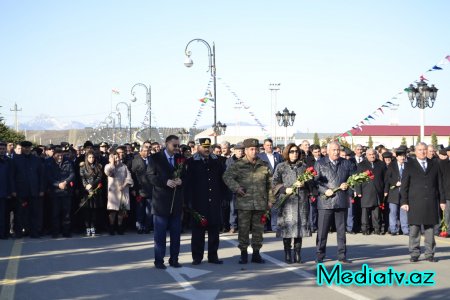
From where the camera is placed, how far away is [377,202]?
57.7 feet

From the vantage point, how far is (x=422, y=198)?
12.4m

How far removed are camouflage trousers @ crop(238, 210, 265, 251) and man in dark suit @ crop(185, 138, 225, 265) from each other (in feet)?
1.60

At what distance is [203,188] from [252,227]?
1109 millimetres

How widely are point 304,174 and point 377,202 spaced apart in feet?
20.4

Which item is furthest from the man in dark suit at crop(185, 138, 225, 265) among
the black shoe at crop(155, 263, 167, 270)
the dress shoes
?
the black shoe at crop(155, 263, 167, 270)

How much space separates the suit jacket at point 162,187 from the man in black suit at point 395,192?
286 inches

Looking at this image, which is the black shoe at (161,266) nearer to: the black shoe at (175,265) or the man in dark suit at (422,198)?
the black shoe at (175,265)

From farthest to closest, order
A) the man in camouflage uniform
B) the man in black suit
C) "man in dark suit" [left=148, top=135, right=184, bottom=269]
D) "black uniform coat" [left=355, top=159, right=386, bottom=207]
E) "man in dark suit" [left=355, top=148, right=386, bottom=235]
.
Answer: "black uniform coat" [left=355, top=159, right=386, bottom=207] → "man in dark suit" [left=355, top=148, right=386, bottom=235] → the man in black suit → the man in camouflage uniform → "man in dark suit" [left=148, top=135, right=184, bottom=269]

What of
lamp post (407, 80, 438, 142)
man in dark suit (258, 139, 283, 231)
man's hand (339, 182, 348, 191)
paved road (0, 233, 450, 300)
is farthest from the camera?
lamp post (407, 80, 438, 142)

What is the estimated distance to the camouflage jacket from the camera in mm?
12062

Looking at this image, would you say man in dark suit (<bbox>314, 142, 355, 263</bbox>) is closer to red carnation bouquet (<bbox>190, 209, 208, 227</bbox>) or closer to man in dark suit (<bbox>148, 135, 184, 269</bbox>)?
red carnation bouquet (<bbox>190, 209, 208, 227</bbox>)

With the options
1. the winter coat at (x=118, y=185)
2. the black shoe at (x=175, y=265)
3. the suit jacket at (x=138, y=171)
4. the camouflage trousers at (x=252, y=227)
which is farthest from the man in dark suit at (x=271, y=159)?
the black shoe at (x=175, y=265)

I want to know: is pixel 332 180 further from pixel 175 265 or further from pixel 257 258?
pixel 175 265

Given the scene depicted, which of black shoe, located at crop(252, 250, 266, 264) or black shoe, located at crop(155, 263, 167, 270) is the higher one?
black shoe, located at crop(252, 250, 266, 264)
